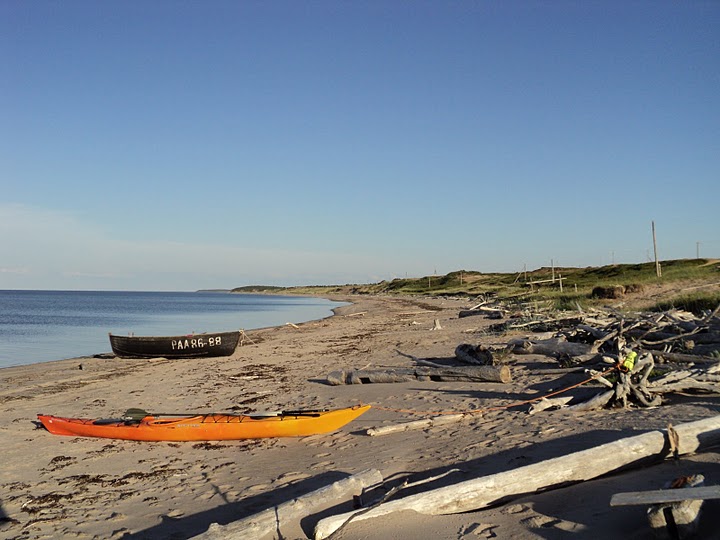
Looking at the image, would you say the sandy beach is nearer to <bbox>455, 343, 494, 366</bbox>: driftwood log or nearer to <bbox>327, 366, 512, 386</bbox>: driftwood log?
<bbox>327, 366, 512, 386</bbox>: driftwood log

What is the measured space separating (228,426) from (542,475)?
5.35 meters

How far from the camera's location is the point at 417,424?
8523 mm

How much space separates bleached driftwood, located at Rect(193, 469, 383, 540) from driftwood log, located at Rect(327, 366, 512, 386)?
6138 millimetres

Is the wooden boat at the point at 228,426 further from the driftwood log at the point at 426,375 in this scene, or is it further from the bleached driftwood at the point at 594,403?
the driftwood log at the point at 426,375

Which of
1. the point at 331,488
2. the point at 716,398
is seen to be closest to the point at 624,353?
the point at 716,398

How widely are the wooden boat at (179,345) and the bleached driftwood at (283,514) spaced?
16.5 metres

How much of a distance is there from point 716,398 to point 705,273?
26.4m

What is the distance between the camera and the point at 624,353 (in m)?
10.1

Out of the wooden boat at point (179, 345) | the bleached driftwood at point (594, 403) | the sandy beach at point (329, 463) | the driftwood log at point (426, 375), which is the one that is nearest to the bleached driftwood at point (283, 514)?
the sandy beach at point (329, 463)

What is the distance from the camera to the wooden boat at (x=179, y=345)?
21.5 m

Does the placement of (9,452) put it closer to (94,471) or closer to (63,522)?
(94,471)

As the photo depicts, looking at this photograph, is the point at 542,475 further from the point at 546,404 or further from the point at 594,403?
the point at 594,403

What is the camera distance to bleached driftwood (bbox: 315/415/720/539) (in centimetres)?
495

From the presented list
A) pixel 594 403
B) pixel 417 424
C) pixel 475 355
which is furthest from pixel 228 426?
pixel 475 355
